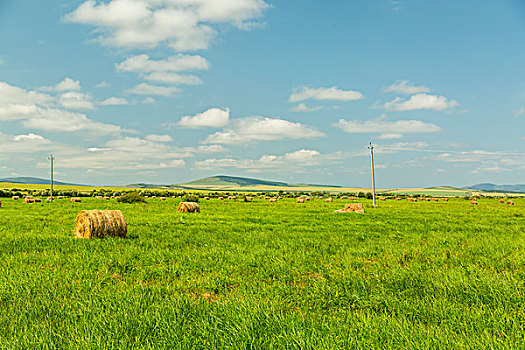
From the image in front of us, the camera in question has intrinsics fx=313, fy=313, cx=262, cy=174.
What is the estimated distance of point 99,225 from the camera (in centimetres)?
1206

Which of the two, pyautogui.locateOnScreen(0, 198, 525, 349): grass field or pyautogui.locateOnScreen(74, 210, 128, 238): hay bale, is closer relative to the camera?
pyautogui.locateOnScreen(0, 198, 525, 349): grass field

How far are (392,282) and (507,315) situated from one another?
74.5 inches

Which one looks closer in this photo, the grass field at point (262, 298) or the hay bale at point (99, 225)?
the grass field at point (262, 298)

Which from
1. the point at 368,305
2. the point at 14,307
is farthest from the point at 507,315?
the point at 14,307

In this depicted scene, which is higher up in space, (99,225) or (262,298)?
(99,225)

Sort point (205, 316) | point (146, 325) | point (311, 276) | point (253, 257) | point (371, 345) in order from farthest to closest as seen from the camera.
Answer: point (253, 257), point (311, 276), point (205, 316), point (146, 325), point (371, 345)

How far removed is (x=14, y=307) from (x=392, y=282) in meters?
6.28

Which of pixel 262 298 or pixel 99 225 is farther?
pixel 99 225

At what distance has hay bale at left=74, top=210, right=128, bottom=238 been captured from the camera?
1194cm

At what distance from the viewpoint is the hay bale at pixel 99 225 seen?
11938 millimetres

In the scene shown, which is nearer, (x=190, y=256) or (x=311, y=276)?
(x=311, y=276)

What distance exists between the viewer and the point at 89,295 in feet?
17.1

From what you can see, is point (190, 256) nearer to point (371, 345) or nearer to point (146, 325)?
point (146, 325)

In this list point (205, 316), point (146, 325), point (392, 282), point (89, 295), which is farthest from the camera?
point (392, 282)
